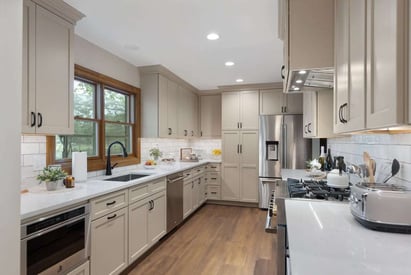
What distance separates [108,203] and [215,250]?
1518mm

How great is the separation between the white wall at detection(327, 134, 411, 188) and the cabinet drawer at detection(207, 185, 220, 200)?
3.10 m

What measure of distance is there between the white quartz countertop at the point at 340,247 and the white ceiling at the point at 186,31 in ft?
5.41

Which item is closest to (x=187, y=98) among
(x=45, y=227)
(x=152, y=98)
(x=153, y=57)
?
(x=152, y=98)

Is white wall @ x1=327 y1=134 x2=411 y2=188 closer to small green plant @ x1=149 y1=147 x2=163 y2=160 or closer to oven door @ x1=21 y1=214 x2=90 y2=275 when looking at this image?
oven door @ x1=21 y1=214 x2=90 y2=275

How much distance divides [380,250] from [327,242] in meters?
0.17

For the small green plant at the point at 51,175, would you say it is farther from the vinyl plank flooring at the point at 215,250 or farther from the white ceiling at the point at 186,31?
the white ceiling at the point at 186,31

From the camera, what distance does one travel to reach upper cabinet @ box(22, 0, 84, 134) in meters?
1.80

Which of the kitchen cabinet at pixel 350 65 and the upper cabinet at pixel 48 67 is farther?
the upper cabinet at pixel 48 67

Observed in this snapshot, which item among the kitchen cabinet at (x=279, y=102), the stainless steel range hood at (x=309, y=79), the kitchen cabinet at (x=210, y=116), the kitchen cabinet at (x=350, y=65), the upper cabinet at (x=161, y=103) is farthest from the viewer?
the kitchen cabinet at (x=210, y=116)

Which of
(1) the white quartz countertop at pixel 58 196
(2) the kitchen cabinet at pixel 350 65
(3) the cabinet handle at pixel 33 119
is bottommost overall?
(1) the white quartz countertop at pixel 58 196

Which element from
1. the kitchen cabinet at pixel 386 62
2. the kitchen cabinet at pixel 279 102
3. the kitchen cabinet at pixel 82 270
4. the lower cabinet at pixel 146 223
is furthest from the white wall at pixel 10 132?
the kitchen cabinet at pixel 279 102

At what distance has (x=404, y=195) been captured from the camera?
1.06m

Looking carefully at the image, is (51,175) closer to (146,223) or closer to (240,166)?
(146,223)

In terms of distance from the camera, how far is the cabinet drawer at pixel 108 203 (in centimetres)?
200
